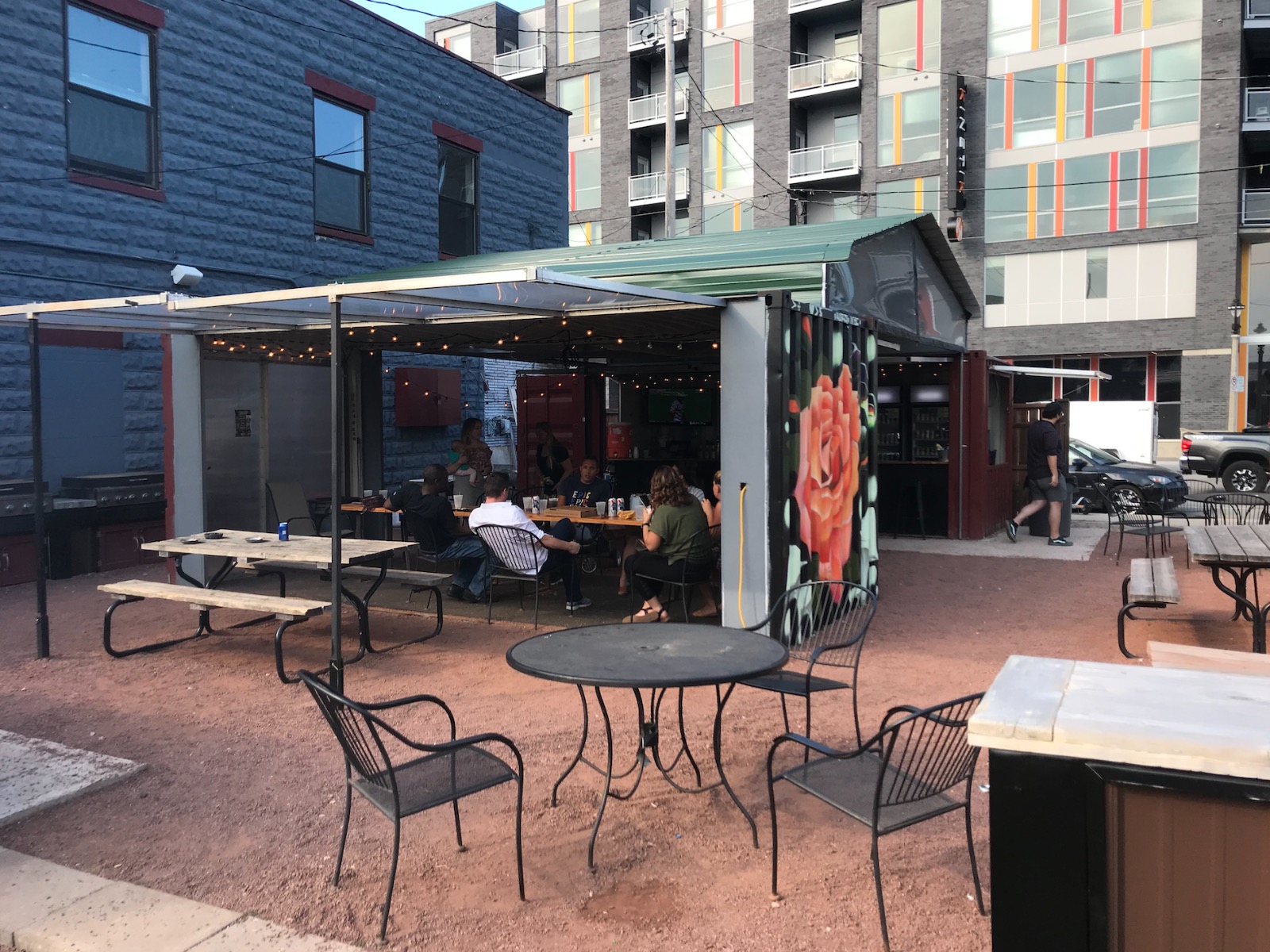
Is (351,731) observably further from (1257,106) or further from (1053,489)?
(1257,106)

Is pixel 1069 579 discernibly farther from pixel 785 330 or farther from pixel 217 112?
pixel 217 112

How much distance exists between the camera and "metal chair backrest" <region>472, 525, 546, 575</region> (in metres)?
7.69

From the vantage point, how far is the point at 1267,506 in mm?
11898

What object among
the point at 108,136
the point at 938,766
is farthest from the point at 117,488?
the point at 938,766

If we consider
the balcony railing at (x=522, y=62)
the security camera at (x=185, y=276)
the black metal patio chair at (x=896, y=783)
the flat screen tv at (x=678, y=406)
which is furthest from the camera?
the balcony railing at (x=522, y=62)

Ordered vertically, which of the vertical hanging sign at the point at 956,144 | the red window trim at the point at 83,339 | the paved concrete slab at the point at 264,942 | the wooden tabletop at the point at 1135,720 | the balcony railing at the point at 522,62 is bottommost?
the paved concrete slab at the point at 264,942

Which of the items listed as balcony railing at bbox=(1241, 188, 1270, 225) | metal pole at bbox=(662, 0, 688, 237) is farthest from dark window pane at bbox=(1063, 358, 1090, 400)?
metal pole at bbox=(662, 0, 688, 237)

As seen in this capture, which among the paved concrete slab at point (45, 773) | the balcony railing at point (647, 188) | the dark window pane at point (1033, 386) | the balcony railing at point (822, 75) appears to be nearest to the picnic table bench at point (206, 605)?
the paved concrete slab at point (45, 773)

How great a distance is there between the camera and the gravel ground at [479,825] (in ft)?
10.9

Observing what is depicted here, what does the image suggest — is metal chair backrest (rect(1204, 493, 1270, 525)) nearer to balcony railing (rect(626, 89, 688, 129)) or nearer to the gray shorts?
the gray shorts

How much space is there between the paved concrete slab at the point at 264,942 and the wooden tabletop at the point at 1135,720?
7.40 feet

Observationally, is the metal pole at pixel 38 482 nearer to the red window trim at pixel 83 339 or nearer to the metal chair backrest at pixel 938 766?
the red window trim at pixel 83 339

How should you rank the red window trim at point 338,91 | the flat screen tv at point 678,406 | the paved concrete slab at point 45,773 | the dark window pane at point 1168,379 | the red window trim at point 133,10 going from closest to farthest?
1. the paved concrete slab at point 45,773
2. the red window trim at point 133,10
3. the red window trim at point 338,91
4. the flat screen tv at point 678,406
5. the dark window pane at point 1168,379

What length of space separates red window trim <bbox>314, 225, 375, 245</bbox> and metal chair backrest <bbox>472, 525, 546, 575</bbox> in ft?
22.1
